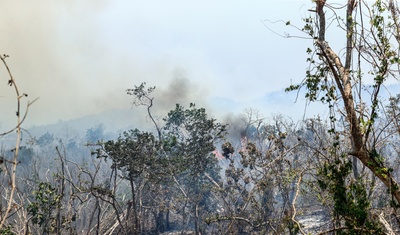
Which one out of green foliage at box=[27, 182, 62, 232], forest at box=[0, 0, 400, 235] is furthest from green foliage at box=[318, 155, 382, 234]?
green foliage at box=[27, 182, 62, 232]

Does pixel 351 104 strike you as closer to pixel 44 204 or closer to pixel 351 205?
pixel 351 205

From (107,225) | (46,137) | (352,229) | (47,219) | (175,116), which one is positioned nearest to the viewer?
(352,229)

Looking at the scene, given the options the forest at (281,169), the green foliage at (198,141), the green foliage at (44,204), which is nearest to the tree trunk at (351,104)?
the forest at (281,169)

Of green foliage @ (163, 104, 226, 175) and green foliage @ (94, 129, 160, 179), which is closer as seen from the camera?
green foliage @ (94, 129, 160, 179)

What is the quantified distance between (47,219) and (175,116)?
11128 mm

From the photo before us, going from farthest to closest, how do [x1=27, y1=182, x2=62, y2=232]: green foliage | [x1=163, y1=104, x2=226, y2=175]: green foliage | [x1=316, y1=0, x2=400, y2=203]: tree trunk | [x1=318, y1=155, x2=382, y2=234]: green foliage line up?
[x1=163, y1=104, x2=226, y2=175]: green foliage
[x1=27, y1=182, x2=62, y2=232]: green foliage
[x1=318, y1=155, x2=382, y2=234]: green foliage
[x1=316, y1=0, x2=400, y2=203]: tree trunk

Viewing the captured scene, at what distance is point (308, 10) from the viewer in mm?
5555

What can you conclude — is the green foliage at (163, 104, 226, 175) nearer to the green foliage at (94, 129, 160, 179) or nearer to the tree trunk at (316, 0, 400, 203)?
the green foliage at (94, 129, 160, 179)

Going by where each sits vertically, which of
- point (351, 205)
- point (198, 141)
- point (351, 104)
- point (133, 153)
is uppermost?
point (198, 141)

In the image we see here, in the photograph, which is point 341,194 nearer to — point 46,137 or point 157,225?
point 157,225

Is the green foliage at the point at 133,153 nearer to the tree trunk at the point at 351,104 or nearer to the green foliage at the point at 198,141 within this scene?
the green foliage at the point at 198,141

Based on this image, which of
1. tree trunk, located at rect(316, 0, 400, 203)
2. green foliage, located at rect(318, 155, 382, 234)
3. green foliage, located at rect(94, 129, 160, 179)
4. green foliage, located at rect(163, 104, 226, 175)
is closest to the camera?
tree trunk, located at rect(316, 0, 400, 203)

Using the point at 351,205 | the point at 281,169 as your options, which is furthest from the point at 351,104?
the point at 281,169

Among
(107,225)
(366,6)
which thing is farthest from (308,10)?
(107,225)
